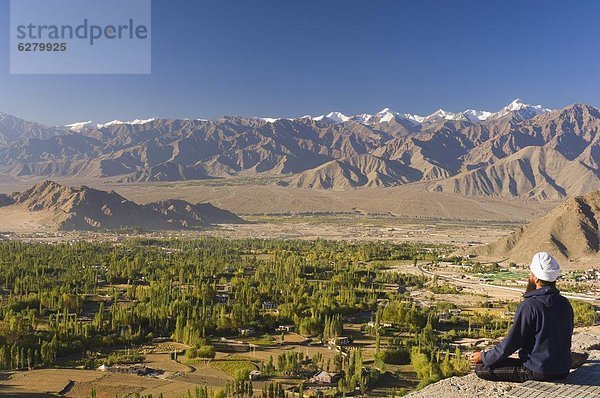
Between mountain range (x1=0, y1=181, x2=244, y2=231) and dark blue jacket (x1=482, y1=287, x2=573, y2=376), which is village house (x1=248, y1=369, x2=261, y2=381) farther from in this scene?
mountain range (x1=0, y1=181, x2=244, y2=231)

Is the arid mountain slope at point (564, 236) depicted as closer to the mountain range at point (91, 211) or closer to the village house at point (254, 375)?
the village house at point (254, 375)

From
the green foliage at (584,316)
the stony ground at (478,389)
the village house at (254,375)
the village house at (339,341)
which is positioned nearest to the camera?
the stony ground at (478,389)

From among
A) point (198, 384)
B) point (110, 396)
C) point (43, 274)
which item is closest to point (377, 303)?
point (198, 384)

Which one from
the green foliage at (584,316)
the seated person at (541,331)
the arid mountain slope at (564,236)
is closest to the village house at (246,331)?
the green foliage at (584,316)

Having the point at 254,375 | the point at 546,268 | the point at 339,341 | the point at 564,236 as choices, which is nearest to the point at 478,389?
the point at 546,268

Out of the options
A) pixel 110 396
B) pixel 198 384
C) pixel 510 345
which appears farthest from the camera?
pixel 198 384

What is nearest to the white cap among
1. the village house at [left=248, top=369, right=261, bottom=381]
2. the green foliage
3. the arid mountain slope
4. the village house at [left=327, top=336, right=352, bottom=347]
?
the village house at [left=248, top=369, right=261, bottom=381]

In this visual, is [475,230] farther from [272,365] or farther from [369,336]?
[272,365]
